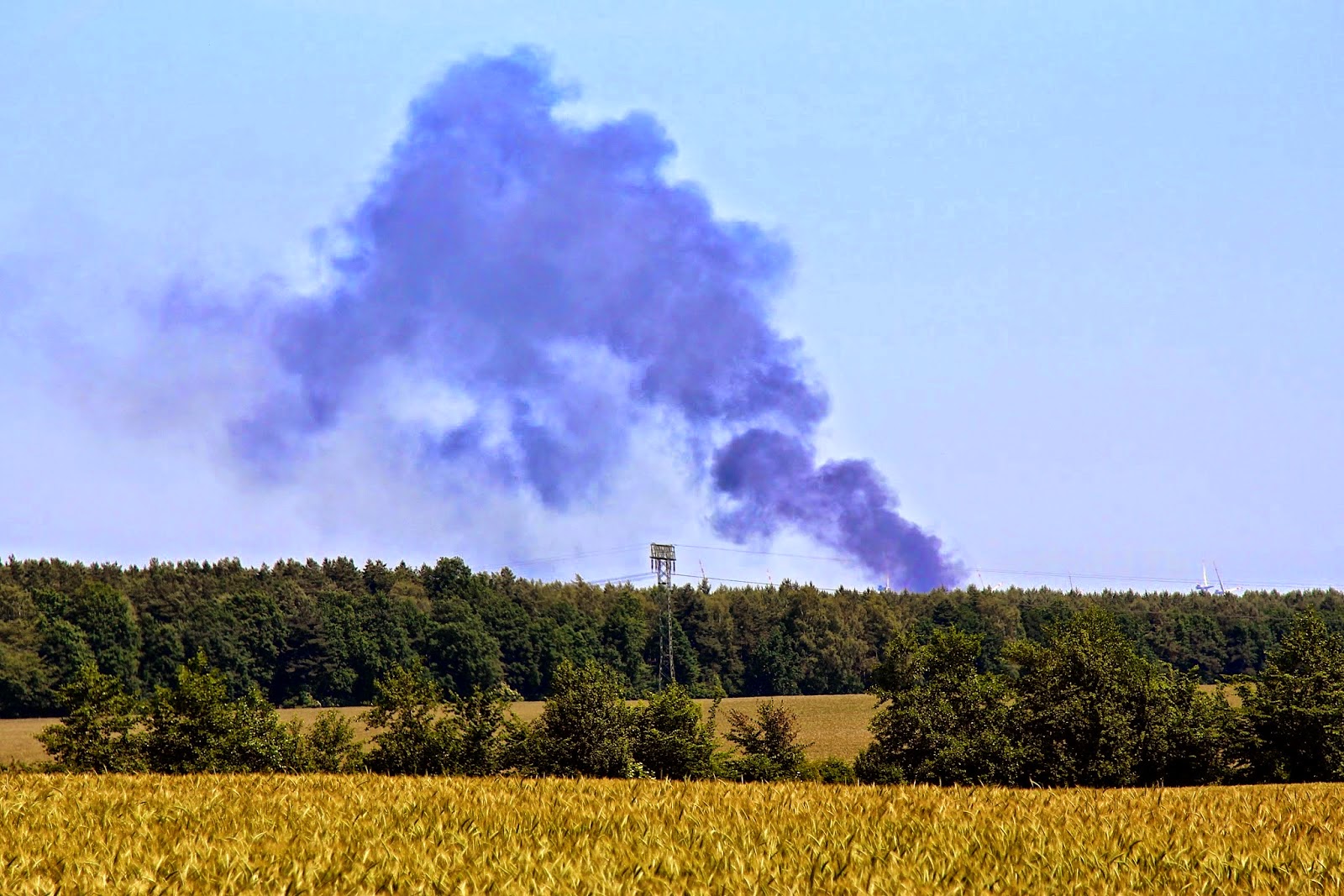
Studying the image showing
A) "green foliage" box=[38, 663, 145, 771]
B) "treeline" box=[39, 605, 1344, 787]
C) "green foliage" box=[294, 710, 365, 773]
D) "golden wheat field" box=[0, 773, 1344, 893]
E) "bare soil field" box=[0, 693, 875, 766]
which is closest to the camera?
"golden wheat field" box=[0, 773, 1344, 893]

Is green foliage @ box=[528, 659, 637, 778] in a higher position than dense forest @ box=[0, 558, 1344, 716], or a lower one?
lower

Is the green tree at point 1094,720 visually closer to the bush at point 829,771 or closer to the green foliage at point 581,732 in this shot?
the bush at point 829,771

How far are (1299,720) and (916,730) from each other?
63.1 ft

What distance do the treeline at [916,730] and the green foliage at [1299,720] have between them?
8 cm

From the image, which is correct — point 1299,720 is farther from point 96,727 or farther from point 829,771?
point 96,727

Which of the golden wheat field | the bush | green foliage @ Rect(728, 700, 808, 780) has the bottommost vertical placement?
the bush

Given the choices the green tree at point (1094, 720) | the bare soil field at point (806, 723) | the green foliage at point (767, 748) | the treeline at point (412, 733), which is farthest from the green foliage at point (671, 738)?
the bare soil field at point (806, 723)

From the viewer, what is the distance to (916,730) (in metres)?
68.1

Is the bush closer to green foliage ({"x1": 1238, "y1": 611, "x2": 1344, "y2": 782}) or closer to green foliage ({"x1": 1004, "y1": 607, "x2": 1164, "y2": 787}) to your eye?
green foliage ({"x1": 1004, "y1": 607, "x2": 1164, "y2": 787})

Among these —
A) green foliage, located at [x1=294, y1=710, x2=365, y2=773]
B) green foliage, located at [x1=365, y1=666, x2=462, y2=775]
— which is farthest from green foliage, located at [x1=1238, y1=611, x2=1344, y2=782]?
green foliage, located at [x1=294, y1=710, x2=365, y2=773]

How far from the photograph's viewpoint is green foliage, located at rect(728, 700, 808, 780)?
2985 inches

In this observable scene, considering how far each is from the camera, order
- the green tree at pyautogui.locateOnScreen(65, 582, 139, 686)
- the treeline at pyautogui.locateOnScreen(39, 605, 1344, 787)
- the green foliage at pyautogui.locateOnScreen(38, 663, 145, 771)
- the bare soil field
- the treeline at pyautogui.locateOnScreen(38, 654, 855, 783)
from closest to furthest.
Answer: the treeline at pyautogui.locateOnScreen(38, 654, 855, 783) < the treeline at pyautogui.locateOnScreen(39, 605, 1344, 787) < the green foliage at pyautogui.locateOnScreen(38, 663, 145, 771) < the bare soil field < the green tree at pyautogui.locateOnScreen(65, 582, 139, 686)

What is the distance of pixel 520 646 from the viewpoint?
174 m

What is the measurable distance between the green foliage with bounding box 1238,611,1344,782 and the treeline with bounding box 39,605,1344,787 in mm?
82
